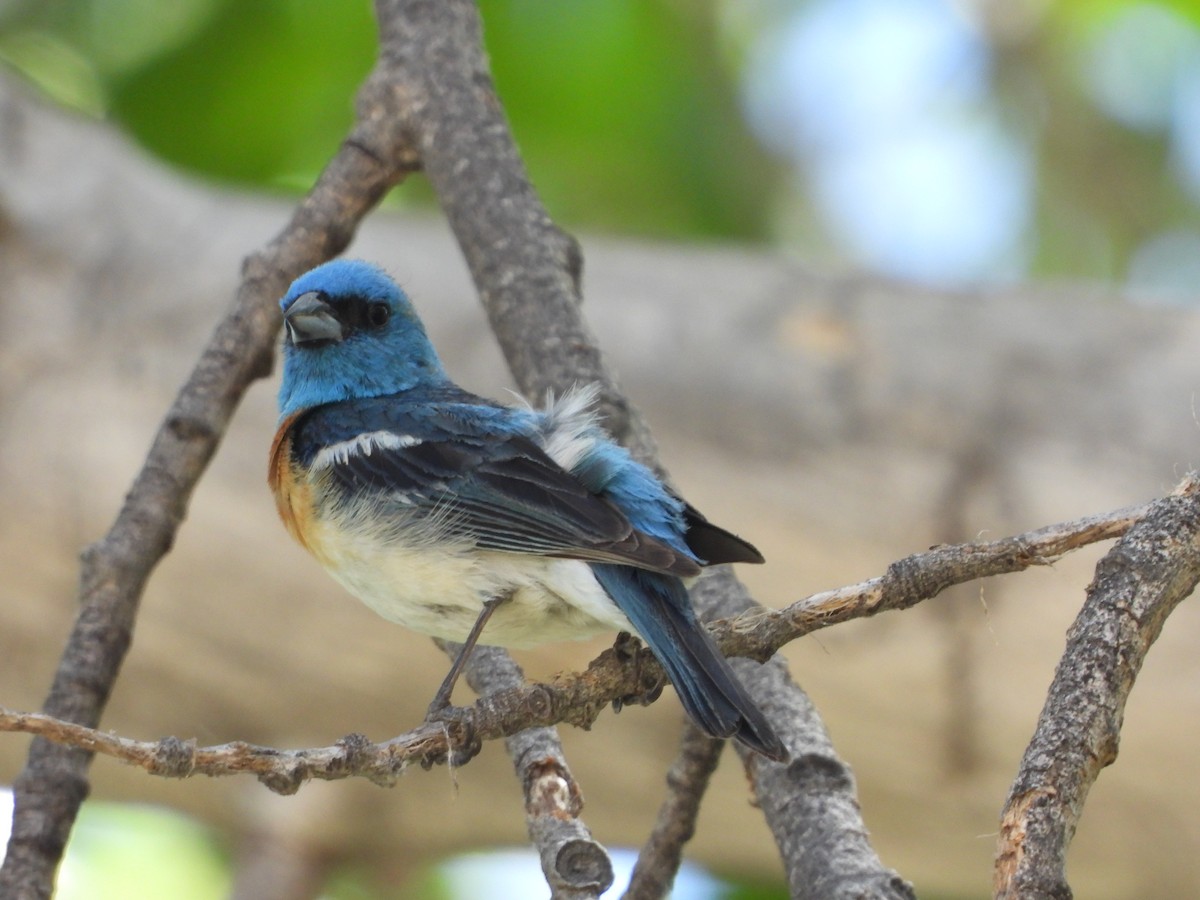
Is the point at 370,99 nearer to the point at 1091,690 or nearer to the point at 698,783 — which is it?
the point at 698,783

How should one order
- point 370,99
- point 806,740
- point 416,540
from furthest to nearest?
point 370,99 < point 416,540 < point 806,740

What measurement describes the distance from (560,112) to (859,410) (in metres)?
2.13

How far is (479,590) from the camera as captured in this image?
2.89 m

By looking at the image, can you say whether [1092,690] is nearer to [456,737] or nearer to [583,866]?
[583,866]

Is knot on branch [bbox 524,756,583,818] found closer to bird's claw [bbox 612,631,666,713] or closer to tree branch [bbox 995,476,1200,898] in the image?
bird's claw [bbox 612,631,666,713]

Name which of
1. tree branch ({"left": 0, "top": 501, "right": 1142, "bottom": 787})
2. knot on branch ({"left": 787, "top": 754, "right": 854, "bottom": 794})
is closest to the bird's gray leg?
tree branch ({"left": 0, "top": 501, "right": 1142, "bottom": 787})

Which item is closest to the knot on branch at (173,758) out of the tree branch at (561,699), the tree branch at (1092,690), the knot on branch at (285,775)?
the tree branch at (561,699)

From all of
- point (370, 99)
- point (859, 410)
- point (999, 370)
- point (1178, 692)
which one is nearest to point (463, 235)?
point (370, 99)

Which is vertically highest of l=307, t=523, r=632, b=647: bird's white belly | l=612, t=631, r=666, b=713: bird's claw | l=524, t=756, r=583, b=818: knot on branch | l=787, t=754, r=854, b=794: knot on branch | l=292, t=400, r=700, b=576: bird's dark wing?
l=292, t=400, r=700, b=576: bird's dark wing

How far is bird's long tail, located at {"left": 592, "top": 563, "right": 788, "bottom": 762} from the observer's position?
236 centimetres

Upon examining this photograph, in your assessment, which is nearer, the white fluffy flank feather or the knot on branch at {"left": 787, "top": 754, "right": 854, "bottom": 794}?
the knot on branch at {"left": 787, "top": 754, "right": 854, "bottom": 794}

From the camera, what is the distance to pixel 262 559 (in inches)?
198

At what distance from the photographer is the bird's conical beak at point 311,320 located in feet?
11.4

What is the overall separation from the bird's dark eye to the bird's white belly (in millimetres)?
877
